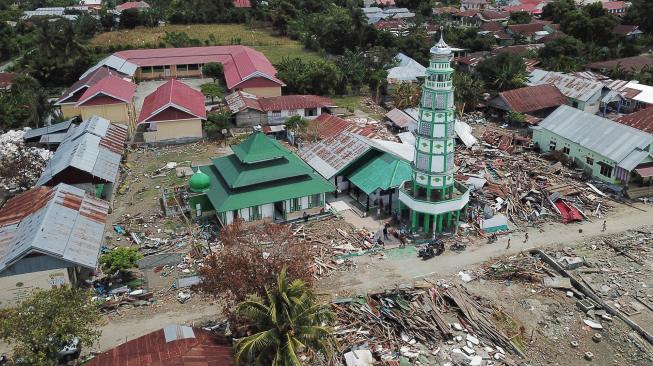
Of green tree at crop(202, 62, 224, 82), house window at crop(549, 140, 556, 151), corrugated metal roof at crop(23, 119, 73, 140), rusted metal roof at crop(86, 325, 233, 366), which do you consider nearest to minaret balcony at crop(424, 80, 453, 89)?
rusted metal roof at crop(86, 325, 233, 366)

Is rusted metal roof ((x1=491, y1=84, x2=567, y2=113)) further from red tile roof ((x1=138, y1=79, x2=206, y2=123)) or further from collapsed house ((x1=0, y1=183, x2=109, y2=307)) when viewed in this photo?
collapsed house ((x1=0, y1=183, x2=109, y2=307))

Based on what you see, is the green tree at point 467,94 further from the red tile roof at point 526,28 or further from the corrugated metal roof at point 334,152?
the red tile roof at point 526,28

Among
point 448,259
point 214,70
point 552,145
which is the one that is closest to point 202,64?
point 214,70

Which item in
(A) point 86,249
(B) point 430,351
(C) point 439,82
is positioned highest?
(C) point 439,82

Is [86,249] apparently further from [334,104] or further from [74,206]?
[334,104]

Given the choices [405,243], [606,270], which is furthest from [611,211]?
[405,243]

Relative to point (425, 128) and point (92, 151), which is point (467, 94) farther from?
point (92, 151)
